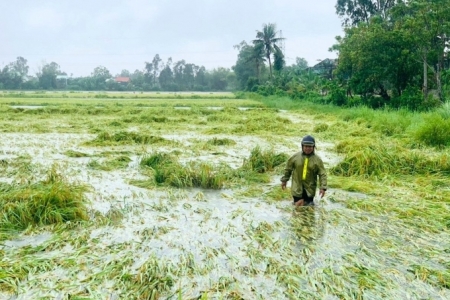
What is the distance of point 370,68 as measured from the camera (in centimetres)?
1745

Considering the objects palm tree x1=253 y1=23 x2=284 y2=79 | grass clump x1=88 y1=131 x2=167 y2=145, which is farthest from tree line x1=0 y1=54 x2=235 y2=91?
grass clump x1=88 y1=131 x2=167 y2=145

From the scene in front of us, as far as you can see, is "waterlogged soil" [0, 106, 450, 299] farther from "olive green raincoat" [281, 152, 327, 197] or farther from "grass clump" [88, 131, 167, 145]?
"grass clump" [88, 131, 167, 145]

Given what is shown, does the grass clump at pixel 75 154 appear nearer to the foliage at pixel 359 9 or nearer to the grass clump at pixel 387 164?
the grass clump at pixel 387 164


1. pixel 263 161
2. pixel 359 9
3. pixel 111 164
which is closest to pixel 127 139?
pixel 111 164

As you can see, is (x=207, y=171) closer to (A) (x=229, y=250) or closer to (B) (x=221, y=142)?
(A) (x=229, y=250)

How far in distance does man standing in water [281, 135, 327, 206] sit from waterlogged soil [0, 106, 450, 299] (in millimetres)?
223

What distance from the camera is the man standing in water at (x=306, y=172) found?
4.59 metres

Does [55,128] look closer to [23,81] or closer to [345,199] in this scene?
[345,199]

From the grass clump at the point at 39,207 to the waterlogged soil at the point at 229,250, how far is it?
0.66 feet

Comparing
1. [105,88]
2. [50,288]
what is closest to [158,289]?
[50,288]

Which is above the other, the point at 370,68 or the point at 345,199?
the point at 370,68

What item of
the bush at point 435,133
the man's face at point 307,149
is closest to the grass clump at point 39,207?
the man's face at point 307,149

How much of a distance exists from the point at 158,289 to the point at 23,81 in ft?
232

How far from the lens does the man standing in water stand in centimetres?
459
